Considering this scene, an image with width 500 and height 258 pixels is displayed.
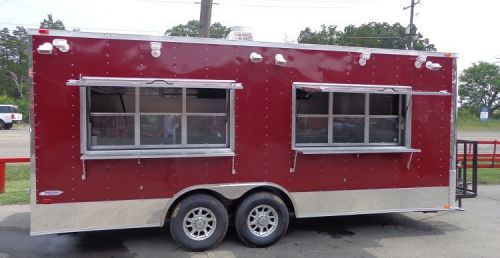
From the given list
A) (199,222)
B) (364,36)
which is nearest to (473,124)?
(364,36)

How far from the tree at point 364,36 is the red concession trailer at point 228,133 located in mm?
55418

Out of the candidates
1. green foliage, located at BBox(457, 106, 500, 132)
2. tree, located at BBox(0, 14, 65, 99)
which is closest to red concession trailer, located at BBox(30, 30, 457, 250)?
green foliage, located at BBox(457, 106, 500, 132)

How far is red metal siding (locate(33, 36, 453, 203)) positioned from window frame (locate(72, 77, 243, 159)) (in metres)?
0.09

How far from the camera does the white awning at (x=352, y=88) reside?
6456 mm

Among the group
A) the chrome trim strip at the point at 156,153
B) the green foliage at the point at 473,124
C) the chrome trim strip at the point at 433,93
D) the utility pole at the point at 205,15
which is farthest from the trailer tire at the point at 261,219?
the green foliage at the point at 473,124

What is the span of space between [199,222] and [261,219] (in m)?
0.88

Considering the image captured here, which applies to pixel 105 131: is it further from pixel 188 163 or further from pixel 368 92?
pixel 368 92

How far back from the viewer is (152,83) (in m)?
5.77

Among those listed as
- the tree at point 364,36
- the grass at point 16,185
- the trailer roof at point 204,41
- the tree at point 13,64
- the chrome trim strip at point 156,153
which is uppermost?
the tree at point 364,36

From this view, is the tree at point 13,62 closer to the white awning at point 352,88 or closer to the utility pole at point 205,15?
the utility pole at point 205,15

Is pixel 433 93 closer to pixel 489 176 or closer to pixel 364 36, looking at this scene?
pixel 489 176

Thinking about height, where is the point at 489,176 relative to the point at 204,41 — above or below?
below

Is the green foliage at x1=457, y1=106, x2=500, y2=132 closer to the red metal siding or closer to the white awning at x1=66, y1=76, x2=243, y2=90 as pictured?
the red metal siding

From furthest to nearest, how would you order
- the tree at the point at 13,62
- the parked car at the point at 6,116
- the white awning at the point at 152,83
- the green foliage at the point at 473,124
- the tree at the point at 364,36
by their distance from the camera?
the tree at the point at 364,36, the tree at the point at 13,62, the green foliage at the point at 473,124, the parked car at the point at 6,116, the white awning at the point at 152,83
